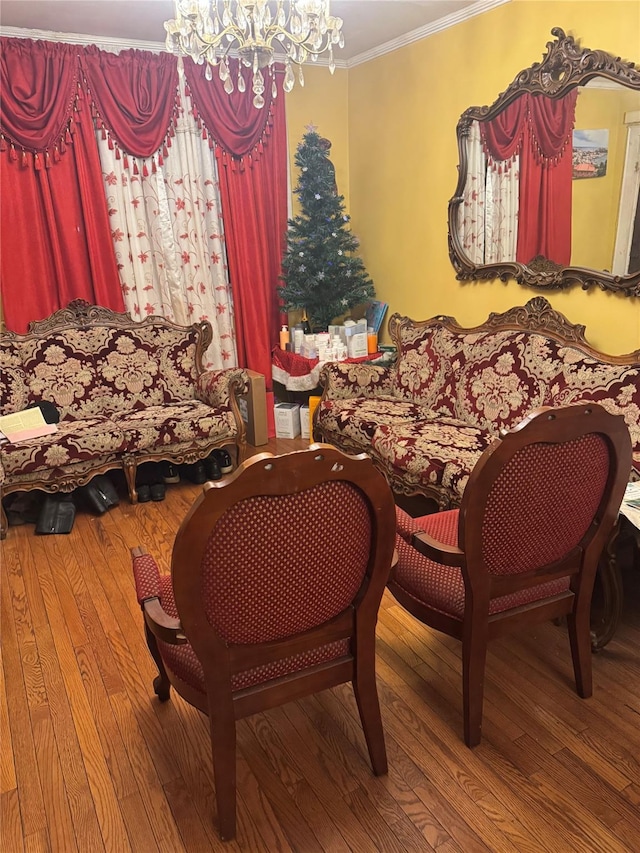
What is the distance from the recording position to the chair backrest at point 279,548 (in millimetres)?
1277

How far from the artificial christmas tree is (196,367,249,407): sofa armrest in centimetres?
88

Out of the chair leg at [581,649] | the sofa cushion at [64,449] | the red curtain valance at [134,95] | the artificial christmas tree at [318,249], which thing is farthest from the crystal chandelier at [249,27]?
the chair leg at [581,649]

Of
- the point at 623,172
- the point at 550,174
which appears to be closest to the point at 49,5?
the point at 550,174

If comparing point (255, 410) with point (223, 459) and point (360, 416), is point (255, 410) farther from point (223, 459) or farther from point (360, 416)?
point (360, 416)

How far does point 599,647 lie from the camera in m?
2.22

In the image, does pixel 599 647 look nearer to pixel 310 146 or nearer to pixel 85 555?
pixel 85 555

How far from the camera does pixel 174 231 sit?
437 cm

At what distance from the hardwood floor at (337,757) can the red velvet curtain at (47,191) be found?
2324 millimetres

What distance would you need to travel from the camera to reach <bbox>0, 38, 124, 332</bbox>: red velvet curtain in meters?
3.69

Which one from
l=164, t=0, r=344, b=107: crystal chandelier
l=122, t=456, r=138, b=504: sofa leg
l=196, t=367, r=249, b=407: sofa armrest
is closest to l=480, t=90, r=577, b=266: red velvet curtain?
l=164, t=0, r=344, b=107: crystal chandelier

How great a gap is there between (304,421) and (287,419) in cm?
13

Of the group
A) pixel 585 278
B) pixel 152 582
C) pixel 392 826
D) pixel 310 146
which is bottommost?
pixel 392 826

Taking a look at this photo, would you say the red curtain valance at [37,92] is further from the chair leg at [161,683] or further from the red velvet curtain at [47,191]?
the chair leg at [161,683]

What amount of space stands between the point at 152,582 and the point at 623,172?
8.93 feet
